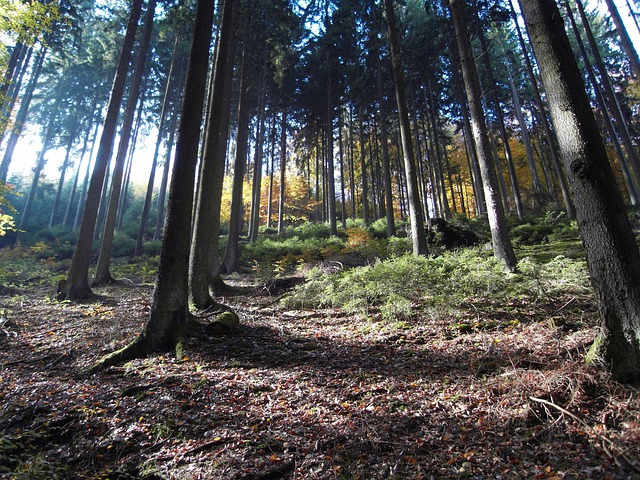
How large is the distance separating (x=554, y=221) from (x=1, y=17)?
20.1 metres

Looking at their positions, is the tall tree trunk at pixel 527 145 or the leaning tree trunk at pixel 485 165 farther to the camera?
the tall tree trunk at pixel 527 145

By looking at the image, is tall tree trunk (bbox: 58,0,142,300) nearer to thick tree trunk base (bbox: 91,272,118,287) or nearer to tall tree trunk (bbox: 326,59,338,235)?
thick tree trunk base (bbox: 91,272,118,287)

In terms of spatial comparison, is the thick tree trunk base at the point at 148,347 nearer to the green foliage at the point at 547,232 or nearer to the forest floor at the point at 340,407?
the forest floor at the point at 340,407

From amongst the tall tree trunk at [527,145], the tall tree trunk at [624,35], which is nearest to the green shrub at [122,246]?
the tall tree trunk at [527,145]

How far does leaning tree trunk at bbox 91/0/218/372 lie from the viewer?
5039 mm

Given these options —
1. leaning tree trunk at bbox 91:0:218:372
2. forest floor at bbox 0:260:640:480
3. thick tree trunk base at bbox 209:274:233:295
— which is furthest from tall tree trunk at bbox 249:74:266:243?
forest floor at bbox 0:260:640:480

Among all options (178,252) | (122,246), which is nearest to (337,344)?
(178,252)

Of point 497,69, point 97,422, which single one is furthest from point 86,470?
point 497,69

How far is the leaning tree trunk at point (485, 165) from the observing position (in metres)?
7.64

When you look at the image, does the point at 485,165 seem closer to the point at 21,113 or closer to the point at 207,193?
the point at 207,193

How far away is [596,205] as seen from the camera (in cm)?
293

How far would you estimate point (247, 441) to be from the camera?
9.17ft

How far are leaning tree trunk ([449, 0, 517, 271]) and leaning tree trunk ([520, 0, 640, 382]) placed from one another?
4.62 metres

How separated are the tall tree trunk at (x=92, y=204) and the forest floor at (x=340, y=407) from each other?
4.75m
